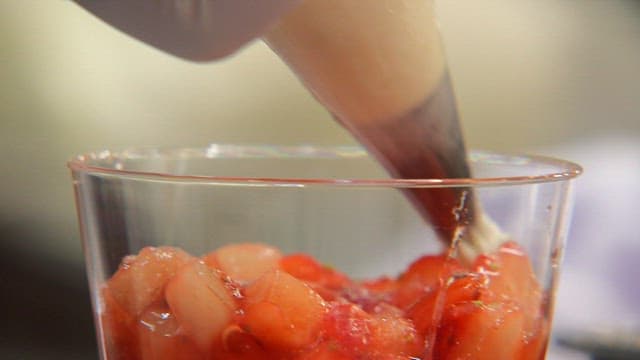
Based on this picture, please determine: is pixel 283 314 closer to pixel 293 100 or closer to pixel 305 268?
pixel 305 268

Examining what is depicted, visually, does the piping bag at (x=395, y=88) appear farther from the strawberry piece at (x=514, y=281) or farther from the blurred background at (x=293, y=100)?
the blurred background at (x=293, y=100)

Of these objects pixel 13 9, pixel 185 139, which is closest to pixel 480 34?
pixel 185 139

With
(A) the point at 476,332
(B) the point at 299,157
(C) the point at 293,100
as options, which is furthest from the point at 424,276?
(C) the point at 293,100

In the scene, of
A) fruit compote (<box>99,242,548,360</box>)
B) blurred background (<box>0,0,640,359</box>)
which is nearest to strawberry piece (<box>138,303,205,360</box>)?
fruit compote (<box>99,242,548,360</box>)

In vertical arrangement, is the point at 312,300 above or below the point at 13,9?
below

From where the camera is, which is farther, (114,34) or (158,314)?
(114,34)

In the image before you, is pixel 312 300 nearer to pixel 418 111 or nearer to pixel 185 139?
pixel 418 111
